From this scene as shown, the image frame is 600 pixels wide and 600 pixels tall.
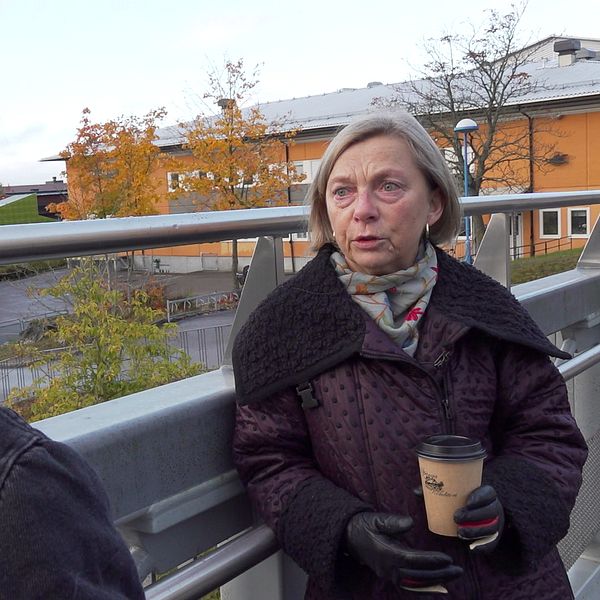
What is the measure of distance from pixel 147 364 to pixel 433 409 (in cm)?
293

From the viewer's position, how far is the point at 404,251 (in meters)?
2.10

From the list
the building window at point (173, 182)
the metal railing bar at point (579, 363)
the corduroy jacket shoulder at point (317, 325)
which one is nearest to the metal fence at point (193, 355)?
the corduroy jacket shoulder at point (317, 325)

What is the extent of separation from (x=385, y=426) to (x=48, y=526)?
1.03 metres

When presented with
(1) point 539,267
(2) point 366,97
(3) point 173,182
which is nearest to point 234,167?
(3) point 173,182

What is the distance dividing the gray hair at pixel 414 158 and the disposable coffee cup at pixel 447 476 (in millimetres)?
688

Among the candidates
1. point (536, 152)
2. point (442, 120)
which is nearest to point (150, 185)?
point (442, 120)

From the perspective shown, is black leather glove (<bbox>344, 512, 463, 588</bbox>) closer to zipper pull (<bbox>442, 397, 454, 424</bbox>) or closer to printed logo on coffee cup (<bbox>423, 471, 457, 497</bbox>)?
printed logo on coffee cup (<bbox>423, 471, 457, 497</bbox>)

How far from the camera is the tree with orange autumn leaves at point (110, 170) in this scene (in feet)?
94.5

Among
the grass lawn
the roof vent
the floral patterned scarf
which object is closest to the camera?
the floral patterned scarf

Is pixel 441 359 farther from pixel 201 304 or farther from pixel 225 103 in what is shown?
pixel 225 103

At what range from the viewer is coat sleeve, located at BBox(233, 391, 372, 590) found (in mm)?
1838

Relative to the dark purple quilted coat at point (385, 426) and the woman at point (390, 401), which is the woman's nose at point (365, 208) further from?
the dark purple quilted coat at point (385, 426)

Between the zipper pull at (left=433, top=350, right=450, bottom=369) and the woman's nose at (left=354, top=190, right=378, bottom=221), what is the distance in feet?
1.19

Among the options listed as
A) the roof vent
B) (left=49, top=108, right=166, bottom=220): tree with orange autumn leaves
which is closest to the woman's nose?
(left=49, top=108, right=166, bottom=220): tree with orange autumn leaves
